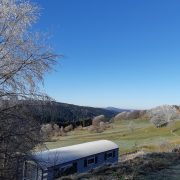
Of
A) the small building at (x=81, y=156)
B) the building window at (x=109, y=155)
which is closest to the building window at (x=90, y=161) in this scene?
the small building at (x=81, y=156)

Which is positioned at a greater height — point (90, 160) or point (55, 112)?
point (55, 112)

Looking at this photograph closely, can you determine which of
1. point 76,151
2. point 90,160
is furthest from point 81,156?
point 90,160

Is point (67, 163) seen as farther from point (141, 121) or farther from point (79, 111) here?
point (141, 121)

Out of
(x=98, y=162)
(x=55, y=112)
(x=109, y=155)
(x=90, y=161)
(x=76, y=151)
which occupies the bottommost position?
(x=98, y=162)

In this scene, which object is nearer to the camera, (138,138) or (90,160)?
(90,160)

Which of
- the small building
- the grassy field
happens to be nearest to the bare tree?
the small building

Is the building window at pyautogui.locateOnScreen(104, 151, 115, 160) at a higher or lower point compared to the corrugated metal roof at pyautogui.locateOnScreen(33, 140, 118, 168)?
lower

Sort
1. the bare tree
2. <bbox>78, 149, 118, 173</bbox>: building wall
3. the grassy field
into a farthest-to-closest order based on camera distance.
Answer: the grassy field
<bbox>78, 149, 118, 173</bbox>: building wall
the bare tree

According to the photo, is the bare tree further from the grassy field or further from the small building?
the grassy field

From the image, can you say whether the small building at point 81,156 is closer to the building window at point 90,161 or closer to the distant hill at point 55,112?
the building window at point 90,161

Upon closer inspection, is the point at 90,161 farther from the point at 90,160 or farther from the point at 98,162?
the point at 98,162

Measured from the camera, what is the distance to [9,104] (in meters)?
9.36

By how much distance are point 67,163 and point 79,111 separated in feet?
51.8

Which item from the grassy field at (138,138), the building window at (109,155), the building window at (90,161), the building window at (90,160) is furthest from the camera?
the grassy field at (138,138)
